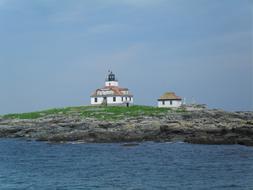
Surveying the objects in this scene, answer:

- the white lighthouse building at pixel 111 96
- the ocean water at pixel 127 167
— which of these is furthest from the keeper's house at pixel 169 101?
the ocean water at pixel 127 167

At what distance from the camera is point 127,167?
37.1 meters

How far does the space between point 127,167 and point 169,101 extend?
183ft

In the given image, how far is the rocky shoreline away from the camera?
53375 mm

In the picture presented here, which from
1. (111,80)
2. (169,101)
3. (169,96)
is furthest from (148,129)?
(111,80)

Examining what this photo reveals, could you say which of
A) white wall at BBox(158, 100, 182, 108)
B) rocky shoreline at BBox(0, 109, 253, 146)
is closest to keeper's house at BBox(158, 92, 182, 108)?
white wall at BBox(158, 100, 182, 108)

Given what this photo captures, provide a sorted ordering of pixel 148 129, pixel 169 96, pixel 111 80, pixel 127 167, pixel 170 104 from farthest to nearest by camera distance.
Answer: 1. pixel 111 80
2. pixel 169 96
3. pixel 170 104
4. pixel 148 129
5. pixel 127 167

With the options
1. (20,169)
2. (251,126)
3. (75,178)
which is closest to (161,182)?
(75,178)

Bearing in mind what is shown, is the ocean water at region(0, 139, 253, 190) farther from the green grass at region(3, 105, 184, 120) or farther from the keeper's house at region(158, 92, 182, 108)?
the keeper's house at region(158, 92, 182, 108)

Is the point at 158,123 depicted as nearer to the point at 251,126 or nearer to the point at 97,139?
the point at 97,139

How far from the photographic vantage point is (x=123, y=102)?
95125mm

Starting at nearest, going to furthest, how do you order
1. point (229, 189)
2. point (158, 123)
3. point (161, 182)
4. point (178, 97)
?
point (229, 189) → point (161, 182) → point (158, 123) → point (178, 97)

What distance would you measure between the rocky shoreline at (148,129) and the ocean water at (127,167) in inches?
115

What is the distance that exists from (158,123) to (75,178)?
28.9 meters

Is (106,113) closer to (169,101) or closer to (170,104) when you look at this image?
(169,101)
